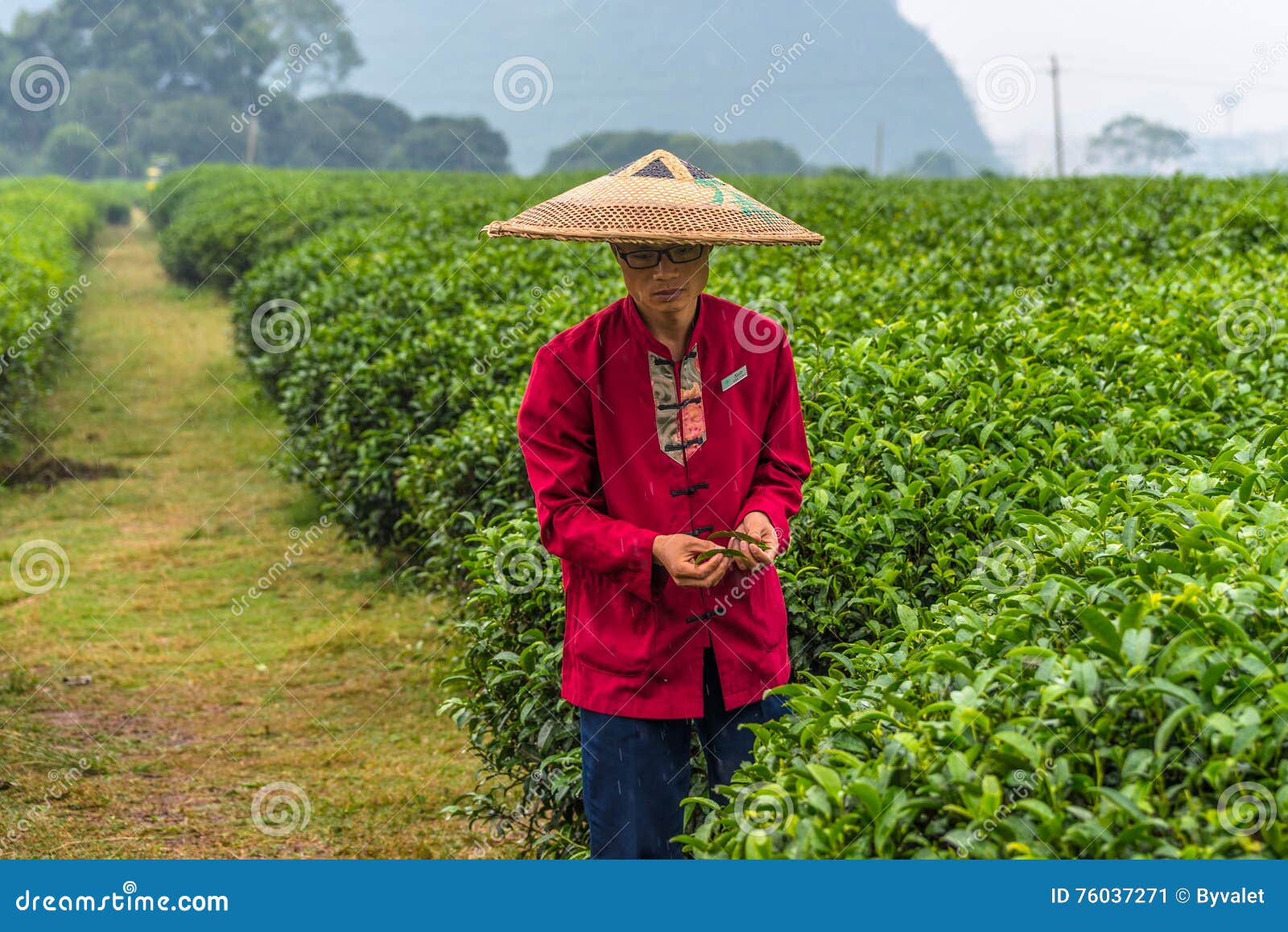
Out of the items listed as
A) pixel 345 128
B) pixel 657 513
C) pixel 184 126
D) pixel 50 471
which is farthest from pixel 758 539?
pixel 345 128

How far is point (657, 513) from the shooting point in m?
2.72

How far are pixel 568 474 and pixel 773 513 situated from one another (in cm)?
44

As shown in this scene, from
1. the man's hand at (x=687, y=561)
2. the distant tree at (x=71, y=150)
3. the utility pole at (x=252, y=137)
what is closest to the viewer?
the man's hand at (x=687, y=561)

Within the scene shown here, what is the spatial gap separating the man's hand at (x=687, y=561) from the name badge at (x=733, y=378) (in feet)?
1.19

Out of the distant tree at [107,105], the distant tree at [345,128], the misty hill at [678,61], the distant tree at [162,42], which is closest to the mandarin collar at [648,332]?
the distant tree at [345,128]

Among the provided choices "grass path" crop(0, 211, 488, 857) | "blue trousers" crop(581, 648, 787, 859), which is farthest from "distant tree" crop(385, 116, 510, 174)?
"blue trousers" crop(581, 648, 787, 859)

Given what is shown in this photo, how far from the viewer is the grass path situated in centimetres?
452

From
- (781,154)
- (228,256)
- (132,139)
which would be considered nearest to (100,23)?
(132,139)

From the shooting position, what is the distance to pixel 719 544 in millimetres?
2715

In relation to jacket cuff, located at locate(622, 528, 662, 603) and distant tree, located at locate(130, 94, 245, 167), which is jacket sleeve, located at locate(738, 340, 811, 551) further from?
distant tree, located at locate(130, 94, 245, 167)

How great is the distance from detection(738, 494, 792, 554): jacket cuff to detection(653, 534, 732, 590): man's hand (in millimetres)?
176

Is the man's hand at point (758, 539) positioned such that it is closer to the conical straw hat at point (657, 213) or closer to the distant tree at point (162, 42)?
the conical straw hat at point (657, 213)

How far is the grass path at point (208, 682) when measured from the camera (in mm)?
4516

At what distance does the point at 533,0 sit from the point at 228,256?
556 feet
